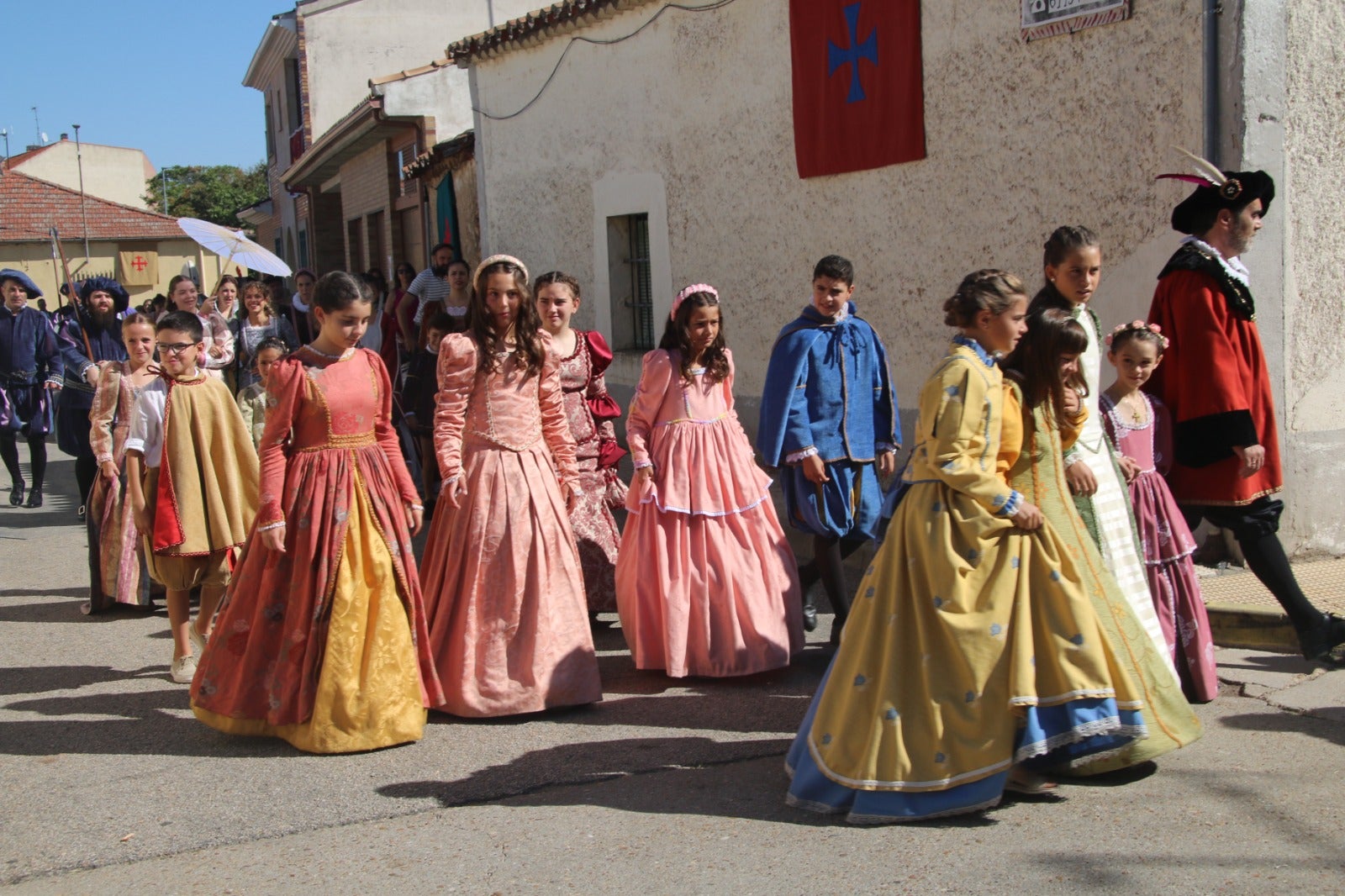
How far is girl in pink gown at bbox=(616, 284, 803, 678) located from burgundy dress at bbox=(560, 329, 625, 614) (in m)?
0.68

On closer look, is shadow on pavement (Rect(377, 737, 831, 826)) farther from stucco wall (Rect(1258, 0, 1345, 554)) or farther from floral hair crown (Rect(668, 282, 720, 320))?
stucco wall (Rect(1258, 0, 1345, 554))

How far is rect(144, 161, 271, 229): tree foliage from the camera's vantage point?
194 feet

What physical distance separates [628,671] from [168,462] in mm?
2352

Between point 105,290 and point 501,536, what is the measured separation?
256 inches

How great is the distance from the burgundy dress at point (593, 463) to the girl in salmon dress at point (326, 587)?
1.59 metres

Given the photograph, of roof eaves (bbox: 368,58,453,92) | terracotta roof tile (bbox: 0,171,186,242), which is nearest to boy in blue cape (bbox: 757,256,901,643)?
roof eaves (bbox: 368,58,453,92)

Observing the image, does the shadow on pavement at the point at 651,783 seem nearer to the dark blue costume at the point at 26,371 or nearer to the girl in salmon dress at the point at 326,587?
the girl in salmon dress at the point at 326,587

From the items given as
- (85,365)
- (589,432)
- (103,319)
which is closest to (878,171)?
(589,432)

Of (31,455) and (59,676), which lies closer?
(59,676)

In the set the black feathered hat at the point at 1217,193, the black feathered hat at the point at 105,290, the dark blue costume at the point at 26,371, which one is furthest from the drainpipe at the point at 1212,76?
the dark blue costume at the point at 26,371

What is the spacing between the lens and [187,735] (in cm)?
526

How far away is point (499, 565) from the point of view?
5.32 m

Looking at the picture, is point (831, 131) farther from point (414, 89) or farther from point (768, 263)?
point (414, 89)

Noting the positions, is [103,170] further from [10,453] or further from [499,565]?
[499,565]
